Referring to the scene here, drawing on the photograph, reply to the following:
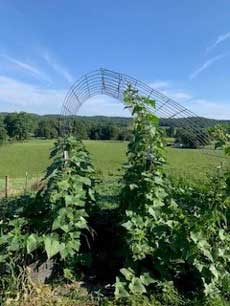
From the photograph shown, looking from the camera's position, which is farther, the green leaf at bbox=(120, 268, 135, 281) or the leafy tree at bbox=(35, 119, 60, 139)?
the leafy tree at bbox=(35, 119, 60, 139)

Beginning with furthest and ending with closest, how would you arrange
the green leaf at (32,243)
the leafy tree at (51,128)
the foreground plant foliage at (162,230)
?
1. the leafy tree at (51,128)
2. the green leaf at (32,243)
3. the foreground plant foliage at (162,230)

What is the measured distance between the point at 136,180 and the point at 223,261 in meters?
1.09

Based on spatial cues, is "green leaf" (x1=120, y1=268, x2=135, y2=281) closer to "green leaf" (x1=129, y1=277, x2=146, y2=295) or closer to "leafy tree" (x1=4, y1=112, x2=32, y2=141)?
"green leaf" (x1=129, y1=277, x2=146, y2=295)

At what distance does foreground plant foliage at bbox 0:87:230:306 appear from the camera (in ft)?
10.9

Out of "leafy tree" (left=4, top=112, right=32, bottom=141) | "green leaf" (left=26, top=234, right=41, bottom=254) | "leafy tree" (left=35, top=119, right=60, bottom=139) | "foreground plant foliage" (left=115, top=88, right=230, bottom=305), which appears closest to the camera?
"foreground plant foliage" (left=115, top=88, right=230, bottom=305)

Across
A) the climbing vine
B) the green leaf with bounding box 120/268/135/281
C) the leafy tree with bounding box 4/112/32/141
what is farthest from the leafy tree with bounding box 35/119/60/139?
the leafy tree with bounding box 4/112/32/141

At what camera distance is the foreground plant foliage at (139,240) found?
10.9 ft

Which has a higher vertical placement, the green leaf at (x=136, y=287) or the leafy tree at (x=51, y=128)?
the leafy tree at (x=51, y=128)

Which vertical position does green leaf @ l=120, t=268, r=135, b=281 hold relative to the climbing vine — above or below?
below

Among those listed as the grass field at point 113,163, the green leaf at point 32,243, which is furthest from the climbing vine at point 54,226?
the grass field at point 113,163

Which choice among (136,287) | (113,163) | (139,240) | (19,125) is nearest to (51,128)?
(139,240)

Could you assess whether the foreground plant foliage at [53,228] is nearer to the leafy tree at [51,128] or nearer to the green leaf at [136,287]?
the green leaf at [136,287]

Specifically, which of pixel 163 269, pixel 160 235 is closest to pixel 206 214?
pixel 160 235

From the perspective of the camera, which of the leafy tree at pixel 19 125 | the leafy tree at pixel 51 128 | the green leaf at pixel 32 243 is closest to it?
the green leaf at pixel 32 243
